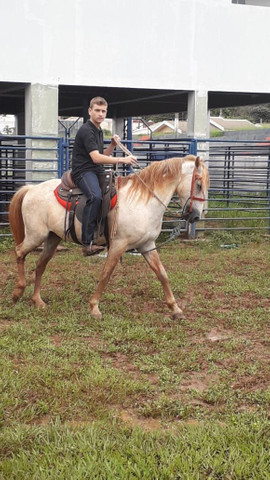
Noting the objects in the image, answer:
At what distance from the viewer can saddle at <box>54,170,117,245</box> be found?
6.07m

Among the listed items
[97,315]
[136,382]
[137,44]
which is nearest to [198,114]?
[137,44]

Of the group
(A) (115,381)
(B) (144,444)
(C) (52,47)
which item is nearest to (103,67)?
(C) (52,47)

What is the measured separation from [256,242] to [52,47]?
5201mm

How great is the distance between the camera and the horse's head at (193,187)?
5961mm

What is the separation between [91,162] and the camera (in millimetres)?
6035

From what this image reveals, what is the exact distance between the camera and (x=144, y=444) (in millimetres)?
3262

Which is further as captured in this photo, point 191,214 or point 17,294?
point 17,294

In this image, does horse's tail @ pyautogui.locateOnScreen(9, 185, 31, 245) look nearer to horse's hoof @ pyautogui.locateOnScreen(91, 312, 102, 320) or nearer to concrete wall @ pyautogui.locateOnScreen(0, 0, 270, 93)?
horse's hoof @ pyautogui.locateOnScreen(91, 312, 102, 320)

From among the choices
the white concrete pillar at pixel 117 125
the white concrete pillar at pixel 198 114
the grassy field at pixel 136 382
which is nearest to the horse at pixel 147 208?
the grassy field at pixel 136 382

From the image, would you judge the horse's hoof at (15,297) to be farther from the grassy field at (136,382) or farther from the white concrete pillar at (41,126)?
the white concrete pillar at (41,126)

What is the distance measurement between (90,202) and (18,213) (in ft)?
3.84

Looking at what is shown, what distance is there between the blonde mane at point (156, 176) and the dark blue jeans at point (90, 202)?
1.28 ft

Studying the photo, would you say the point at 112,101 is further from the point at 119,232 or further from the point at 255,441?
the point at 255,441

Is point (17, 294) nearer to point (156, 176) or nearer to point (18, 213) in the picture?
point (18, 213)
